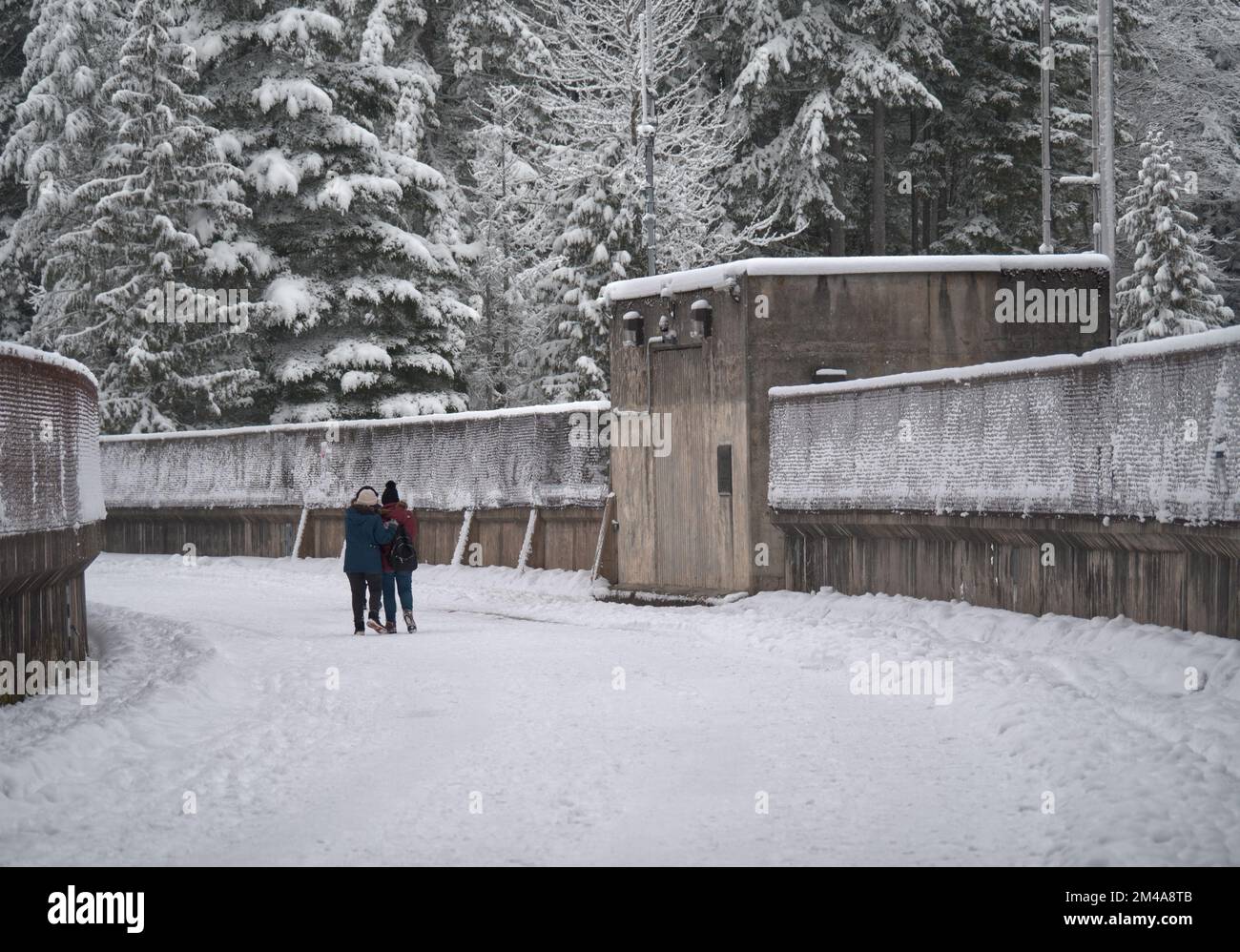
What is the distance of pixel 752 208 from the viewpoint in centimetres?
4962

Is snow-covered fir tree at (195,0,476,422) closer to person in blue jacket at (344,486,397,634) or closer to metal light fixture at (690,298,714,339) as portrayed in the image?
metal light fixture at (690,298,714,339)

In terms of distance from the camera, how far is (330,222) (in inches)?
1719

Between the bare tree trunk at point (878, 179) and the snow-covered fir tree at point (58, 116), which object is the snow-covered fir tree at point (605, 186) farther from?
the snow-covered fir tree at point (58, 116)

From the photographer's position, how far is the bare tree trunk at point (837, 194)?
4928cm

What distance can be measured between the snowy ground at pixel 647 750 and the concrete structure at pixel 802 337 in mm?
3615

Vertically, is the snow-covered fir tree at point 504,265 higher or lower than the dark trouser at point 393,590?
higher

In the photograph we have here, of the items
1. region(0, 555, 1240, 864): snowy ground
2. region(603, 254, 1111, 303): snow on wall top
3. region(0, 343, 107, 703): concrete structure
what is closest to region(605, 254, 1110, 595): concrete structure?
region(603, 254, 1111, 303): snow on wall top

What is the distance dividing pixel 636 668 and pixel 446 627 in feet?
15.9

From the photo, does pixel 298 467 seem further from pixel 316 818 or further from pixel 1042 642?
pixel 316 818

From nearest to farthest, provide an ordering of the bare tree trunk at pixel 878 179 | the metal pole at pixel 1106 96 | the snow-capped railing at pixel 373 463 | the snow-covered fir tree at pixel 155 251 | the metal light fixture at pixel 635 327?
the metal light fixture at pixel 635 327, the snow-capped railing at pixel 373 463, the metal pole at pixel 1106 96, the snow-covered fir tree at pixel 155 251, the bare tree trunk at pixel 878 179

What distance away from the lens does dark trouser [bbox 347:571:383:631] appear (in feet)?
60.5

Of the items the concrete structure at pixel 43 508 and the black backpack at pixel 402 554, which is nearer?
the concrete structure at pixel 43 508

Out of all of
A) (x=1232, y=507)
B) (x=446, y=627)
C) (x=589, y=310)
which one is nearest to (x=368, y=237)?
(x=589, y=310)

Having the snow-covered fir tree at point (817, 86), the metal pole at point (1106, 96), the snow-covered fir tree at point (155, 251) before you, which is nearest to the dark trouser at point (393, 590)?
the metal pole at point (1106, 96)
